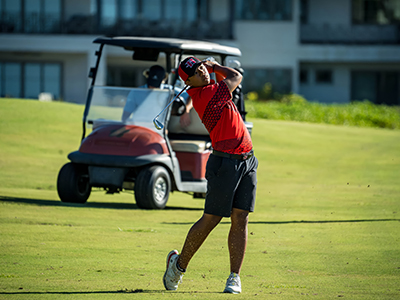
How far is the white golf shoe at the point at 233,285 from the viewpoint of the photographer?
16.0ft

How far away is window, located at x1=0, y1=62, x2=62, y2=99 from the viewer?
1177 inches

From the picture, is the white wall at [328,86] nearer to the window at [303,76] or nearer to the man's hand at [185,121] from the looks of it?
the window at [303,76]

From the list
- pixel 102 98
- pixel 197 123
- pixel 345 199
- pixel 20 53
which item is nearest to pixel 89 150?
pixel 102 98

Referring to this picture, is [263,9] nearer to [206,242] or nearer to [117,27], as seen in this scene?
[117,27]

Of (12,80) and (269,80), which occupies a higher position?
(269,80)

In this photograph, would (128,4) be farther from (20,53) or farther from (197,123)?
(197,123)

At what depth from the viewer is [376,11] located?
33.9 metres

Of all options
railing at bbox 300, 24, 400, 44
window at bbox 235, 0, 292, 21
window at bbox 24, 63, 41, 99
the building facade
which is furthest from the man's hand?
railing at bbox 300, 24, 400, 44

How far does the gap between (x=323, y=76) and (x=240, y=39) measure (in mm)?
4786

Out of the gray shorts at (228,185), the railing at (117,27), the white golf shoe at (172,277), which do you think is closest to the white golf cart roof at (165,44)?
the gray shorts at (228,185)

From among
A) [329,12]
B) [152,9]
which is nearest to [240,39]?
[152,9]

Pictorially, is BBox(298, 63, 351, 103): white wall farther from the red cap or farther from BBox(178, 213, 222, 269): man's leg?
BBox(178, 213, 222, 269): man's leg

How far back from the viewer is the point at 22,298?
456 cm

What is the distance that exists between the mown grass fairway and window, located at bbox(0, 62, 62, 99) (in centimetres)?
1453
